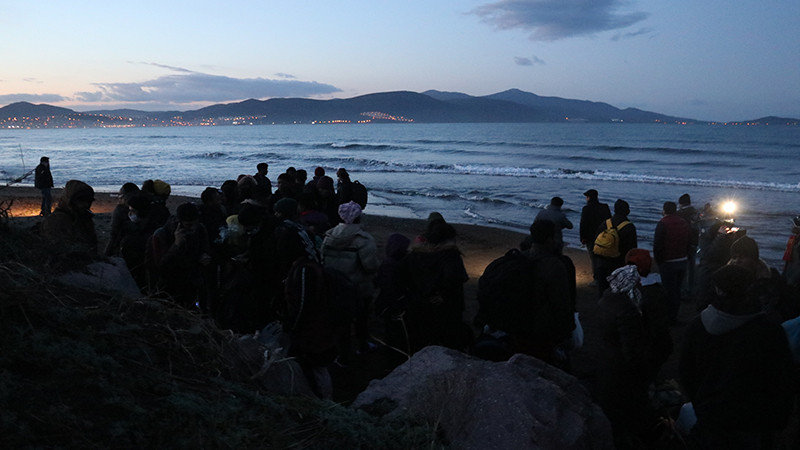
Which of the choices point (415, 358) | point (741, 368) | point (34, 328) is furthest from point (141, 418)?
point (741, 368)

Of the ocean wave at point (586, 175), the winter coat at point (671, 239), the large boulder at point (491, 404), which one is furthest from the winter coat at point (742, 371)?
the ocean wave at point (586, 175)

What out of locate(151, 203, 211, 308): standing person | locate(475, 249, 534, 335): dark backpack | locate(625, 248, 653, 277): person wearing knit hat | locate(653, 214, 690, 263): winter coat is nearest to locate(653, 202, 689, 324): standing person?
locate(653, 214, 690, 263): winter coat

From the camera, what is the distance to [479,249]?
13.6m

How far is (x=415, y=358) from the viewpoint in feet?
10.8

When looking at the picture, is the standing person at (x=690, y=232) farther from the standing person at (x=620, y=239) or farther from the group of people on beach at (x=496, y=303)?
the group of people on beach at (x=496, y=303)

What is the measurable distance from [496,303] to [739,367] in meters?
1.65

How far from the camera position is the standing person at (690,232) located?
336 inches

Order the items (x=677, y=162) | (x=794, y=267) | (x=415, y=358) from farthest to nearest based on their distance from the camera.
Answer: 1. (x=677, y=162)
2. (x=794, y=267)
3. (x=415, y=358)

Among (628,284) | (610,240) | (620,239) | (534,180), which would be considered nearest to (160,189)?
(628,284)

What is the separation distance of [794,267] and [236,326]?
529 centimetres

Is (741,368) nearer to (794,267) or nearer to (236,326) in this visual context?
(794,267)

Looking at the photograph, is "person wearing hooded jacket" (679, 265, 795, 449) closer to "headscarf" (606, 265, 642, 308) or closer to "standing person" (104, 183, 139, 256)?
"headscarf" (606, 265, 642, 308)

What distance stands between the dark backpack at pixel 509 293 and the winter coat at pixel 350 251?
1.41 metres

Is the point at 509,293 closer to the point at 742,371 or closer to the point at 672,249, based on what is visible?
the point at 742,371
